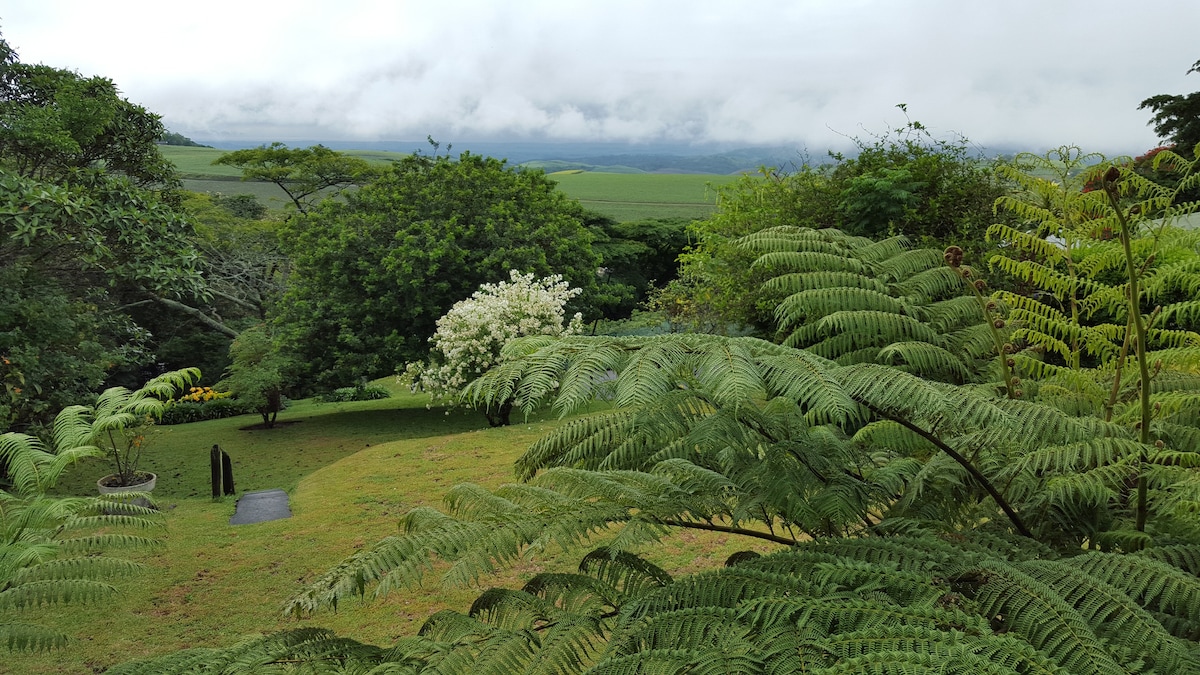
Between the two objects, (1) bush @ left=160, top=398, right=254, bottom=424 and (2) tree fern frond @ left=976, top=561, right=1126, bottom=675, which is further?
(1) bush @ left=160, top=398, right=254, bottom=424

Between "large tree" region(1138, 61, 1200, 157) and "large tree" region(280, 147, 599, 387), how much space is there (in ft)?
38.7

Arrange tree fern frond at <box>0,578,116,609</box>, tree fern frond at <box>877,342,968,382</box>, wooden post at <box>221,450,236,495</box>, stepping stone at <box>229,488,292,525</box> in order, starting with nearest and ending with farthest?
tree fern frond at <box>877,342,968,382</box>
tree fern frond at <box>0,578,116,609</box>
stepping stone at <box>229,488,292,525</box>
wooden post at <box>221,450,236,495</box>

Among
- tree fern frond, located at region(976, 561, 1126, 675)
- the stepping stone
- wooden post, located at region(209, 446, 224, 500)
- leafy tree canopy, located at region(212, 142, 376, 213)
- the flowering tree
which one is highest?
leafy tree canopy, located at region(212, 142, 376, 213)

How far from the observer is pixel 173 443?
45.0 ft

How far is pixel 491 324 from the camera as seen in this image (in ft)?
37.2

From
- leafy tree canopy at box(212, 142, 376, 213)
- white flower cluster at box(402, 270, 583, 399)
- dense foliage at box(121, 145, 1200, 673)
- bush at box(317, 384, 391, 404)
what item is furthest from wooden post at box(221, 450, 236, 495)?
leafy tree canopy at box(212, 142, 376, 213)

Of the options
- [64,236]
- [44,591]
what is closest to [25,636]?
[44,591]

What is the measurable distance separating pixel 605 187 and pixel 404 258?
39.7 m

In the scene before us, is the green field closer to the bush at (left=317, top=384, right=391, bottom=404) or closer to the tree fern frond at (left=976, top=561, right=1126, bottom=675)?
the bush at (left=317, top=384, right=391, bottom=404)

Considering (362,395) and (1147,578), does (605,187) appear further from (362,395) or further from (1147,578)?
(1147,578)

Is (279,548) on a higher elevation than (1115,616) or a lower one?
lower

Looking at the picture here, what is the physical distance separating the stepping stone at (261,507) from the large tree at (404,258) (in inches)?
180

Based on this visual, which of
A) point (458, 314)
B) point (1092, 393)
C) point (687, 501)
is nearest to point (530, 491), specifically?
point (687, 501)

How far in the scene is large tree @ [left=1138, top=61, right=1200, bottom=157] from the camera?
15016 mm
